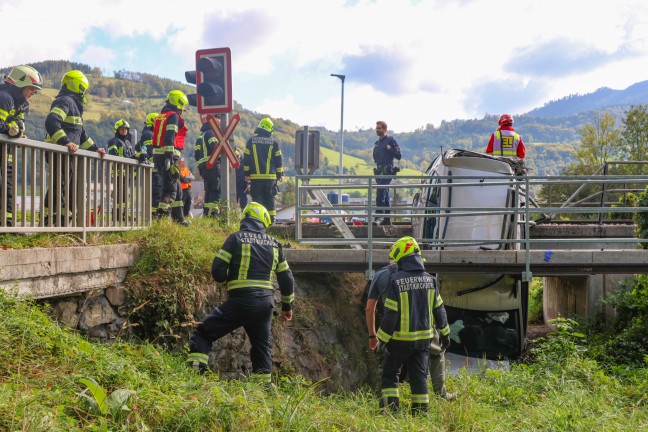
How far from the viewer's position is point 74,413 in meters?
4.41

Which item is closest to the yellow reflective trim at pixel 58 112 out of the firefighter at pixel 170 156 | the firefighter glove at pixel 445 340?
the firefighter at pixel 170 156

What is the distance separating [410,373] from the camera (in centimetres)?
699

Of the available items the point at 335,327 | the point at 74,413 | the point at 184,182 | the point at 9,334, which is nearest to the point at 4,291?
the point at 9,334

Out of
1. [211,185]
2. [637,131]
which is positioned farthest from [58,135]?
[637,131]

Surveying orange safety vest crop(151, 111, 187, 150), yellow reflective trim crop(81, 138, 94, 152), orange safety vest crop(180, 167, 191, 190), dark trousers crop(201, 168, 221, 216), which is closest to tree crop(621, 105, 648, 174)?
dark trousers crop(201, 168, 221, 216)

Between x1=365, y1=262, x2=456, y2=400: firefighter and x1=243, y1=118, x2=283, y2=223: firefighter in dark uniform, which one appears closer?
x1=365, y1=262, x2=456, y2=400: firefighter

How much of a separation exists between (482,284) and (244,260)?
4.91m

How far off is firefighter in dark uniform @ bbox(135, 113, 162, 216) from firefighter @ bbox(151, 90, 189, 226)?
0.27 meters

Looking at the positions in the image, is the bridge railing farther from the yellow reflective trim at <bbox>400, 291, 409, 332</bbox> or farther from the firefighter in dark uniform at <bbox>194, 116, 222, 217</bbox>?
the firefighter in dark uniform at <bbox>194, 116, 222, 217</bbox>

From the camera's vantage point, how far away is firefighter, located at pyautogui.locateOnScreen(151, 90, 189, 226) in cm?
991

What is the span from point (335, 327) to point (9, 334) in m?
5.54

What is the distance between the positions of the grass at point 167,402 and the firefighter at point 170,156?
336cm

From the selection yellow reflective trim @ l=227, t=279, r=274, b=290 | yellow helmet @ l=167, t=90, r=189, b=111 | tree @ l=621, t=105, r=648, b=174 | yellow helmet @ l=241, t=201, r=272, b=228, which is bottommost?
yellow reflective trim @ l=227, t=279, r=274, b=290

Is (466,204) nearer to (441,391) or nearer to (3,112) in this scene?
(441,391)
